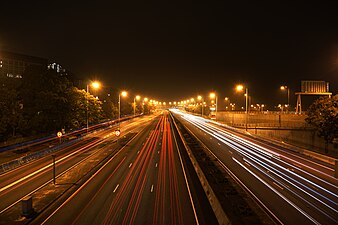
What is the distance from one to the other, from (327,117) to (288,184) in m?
26.2

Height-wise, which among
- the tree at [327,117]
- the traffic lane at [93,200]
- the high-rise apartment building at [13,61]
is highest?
the high-rise apartment building at [13,61]

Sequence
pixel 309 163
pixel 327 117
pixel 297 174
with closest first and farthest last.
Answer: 1. pixel 297 174
2. pixel 309 163
3. pixel 327 117

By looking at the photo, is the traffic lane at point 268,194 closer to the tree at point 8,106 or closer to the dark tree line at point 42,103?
the tree at point 8,106

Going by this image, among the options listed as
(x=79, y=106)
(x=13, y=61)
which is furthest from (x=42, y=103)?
(x=13, y=61)

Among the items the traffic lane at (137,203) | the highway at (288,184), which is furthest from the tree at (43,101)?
the highway at (288,184)

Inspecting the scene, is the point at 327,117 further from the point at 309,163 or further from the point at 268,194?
the point at 268,194

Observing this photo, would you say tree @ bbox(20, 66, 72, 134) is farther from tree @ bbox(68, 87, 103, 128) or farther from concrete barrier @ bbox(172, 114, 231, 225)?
concrete barrier @ bbox(172, 114, 231, 225)

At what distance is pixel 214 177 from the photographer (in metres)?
22.1

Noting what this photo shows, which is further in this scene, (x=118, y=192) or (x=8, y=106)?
(x=8, y=106)

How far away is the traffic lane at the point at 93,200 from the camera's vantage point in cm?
1556

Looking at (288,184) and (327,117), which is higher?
(327,117)

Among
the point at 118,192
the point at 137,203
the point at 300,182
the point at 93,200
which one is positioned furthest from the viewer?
the point at 300,182

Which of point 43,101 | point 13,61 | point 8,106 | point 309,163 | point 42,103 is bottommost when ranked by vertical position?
point 309,163

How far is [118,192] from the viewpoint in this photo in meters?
19.9
